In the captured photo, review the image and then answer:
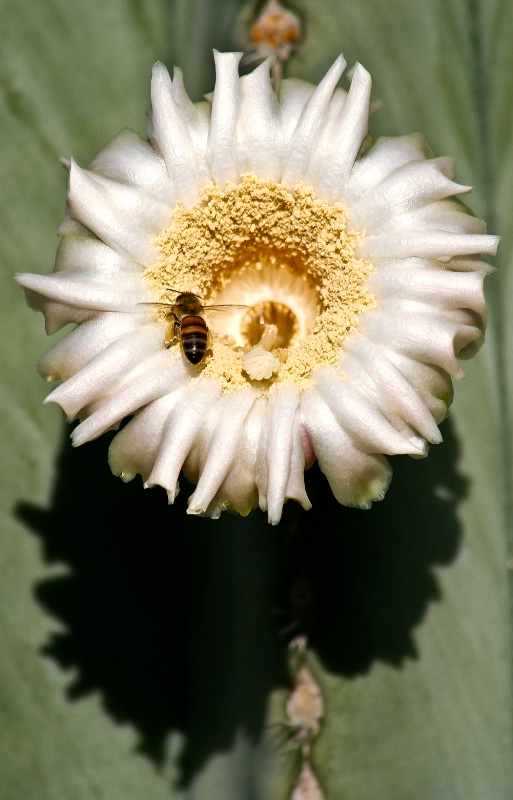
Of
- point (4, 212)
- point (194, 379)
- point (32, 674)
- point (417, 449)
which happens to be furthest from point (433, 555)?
point (4, 212)

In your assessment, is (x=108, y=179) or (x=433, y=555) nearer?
(x=108, y=179)

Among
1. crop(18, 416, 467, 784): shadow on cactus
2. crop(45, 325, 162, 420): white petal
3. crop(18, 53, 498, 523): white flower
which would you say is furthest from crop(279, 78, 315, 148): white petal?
crop(18, 416, 467, 784): shadow on cactus

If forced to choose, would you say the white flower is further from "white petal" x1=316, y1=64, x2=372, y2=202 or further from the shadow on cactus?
the shadow on cactus

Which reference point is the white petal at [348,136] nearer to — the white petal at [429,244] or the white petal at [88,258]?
the white petal at [429,244]

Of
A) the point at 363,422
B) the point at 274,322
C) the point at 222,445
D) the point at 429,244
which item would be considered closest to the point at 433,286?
the point at 429,244

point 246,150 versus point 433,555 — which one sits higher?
point 246,150

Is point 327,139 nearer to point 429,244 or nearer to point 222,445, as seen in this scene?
point 429,244

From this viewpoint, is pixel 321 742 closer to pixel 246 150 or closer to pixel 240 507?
pixel 240 507
